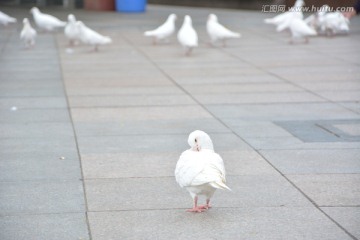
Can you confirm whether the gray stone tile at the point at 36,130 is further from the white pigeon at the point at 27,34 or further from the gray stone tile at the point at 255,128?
the white pigeon at the point at 27,34

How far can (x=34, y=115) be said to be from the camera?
11789 mm

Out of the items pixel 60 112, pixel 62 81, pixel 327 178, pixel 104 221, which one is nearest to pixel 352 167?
pixel 327 178

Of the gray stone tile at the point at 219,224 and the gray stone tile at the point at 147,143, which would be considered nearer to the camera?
the gray stone tile at the point at 219,224

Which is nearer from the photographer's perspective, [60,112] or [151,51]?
[60,112]

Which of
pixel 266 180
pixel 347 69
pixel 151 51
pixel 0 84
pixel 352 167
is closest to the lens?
pixel 266 180

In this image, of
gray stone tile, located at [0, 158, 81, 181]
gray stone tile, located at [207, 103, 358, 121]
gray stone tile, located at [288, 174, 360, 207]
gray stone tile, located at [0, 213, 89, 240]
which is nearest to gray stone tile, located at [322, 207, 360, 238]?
gray stone tile, located at [288, 174, 360, 207]

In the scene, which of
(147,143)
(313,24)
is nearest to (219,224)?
(147,143)

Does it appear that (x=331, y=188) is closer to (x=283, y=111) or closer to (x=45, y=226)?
(x=45, y=226)

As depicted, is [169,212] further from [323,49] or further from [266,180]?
[323,49]

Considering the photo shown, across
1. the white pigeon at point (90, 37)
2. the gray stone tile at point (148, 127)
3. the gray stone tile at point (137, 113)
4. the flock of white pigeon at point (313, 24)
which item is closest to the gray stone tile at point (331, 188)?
the gray stone tile at point (148, 127)

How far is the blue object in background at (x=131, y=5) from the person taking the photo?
31688 mm

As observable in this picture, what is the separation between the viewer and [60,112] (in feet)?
39.5

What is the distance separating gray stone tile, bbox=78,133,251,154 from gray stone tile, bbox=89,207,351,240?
97.7 inches

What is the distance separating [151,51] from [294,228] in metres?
Result: 13.4
